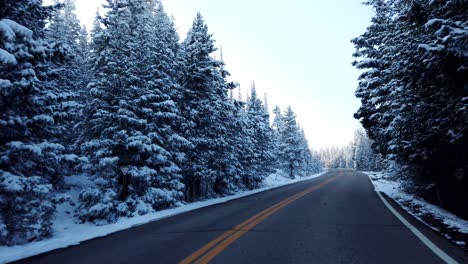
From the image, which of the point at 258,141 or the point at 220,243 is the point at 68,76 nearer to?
the point at 258,141

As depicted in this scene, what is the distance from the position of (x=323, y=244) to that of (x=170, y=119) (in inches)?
502

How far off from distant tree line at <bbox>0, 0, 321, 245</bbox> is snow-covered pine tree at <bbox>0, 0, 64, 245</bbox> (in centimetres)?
3

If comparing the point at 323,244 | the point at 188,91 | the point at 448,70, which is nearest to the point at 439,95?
the point at 448,70

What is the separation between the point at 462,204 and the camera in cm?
1447

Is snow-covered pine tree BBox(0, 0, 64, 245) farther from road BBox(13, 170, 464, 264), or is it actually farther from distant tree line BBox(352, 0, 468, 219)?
distant tree line BBox(352, 0, 468, 219)

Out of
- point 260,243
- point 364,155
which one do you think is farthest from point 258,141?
point 364,155

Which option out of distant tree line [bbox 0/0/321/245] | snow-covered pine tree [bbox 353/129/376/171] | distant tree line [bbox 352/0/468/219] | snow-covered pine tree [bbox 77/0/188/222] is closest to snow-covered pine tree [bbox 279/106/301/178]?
distant tree line [bbox 0/0/321/245]

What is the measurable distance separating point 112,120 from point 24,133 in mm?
6189

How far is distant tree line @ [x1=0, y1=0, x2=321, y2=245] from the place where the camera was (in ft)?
31.5

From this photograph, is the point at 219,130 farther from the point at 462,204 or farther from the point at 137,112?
the point at 462,204

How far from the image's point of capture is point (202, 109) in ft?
73.8

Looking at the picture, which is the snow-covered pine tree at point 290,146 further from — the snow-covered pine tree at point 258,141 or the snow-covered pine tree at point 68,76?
the snow-covered pine tree at point 68,76

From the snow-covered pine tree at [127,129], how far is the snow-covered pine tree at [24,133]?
13.8 feet

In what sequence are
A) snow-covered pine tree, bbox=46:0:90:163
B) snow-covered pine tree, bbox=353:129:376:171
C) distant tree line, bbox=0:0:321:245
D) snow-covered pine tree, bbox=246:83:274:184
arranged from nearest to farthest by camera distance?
distant tree line, bbox=0:0:321:245, snow-covered pine tree, bbox=46:0:90:163, snow-covered pine tree, bbox=246:83:274:184, snow-covered pine tree, bbox=353:129:376:171
